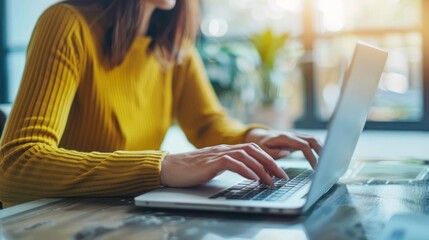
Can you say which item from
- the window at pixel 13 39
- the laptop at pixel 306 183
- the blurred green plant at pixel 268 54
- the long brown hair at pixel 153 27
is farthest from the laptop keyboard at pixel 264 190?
the window at pixel 13 39

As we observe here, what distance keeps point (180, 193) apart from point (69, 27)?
49 cm

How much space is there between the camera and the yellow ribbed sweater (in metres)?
0.87

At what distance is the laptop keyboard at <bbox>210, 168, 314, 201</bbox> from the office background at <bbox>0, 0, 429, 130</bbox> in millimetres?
1877

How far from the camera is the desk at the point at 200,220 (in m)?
0.63

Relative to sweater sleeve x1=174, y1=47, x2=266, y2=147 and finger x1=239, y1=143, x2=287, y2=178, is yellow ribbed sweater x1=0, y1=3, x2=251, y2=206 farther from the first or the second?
finger x1=239, y1=143, x2=287, y2=178

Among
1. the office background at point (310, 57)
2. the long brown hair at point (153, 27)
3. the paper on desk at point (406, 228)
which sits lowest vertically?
the office background at point (310, 57)

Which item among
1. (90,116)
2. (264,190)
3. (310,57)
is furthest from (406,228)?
(310,57)

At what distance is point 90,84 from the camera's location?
1175 mm

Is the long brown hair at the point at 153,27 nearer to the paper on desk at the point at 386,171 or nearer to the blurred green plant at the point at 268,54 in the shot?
the paper on desk at the point at 386,171

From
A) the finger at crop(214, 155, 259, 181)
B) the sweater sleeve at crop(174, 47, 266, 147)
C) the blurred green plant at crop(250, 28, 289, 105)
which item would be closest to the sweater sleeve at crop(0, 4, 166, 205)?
the finger at crop(214, 155, 259, 181)

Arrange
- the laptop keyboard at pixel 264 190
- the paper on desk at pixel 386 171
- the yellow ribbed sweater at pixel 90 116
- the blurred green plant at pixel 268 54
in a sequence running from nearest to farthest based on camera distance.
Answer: the laptop keyboard at pixel 264 190, the yellow ribbed sweater at pixel 90 116, the paper on desk at pixel 386 171, the blurred green plant at pixel 268 54

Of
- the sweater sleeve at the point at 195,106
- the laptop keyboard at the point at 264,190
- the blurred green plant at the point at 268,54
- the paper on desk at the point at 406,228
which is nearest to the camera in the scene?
the paper on desk at the point at 406,228

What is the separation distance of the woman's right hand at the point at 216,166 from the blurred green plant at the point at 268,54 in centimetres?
195

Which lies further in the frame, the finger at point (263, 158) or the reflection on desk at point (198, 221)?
the finger at point (263, 158)
